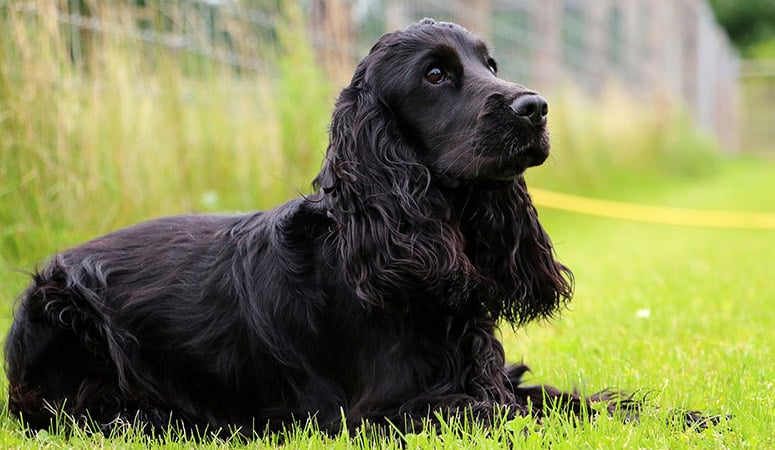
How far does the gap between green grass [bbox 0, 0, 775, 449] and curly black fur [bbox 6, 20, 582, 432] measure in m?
0.19

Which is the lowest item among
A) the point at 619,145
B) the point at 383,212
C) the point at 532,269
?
the point at 619,145

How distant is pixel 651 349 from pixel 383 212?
5.79ft

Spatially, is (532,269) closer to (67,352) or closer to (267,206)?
(67,352)

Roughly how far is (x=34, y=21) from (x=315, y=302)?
3.45 meters

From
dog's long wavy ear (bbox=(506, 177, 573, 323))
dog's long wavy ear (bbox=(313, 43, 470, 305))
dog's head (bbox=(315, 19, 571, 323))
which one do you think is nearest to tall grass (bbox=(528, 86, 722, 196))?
dog's long wavy ear (bbox=(506, 177, 573, 323))

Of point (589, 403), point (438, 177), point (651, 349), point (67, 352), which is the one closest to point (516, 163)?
point (438, 177)

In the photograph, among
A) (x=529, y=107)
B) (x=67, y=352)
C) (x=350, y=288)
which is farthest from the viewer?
(x=67, y=352)

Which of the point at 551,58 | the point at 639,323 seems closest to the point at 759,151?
the point at 551,58

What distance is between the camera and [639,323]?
4895mm

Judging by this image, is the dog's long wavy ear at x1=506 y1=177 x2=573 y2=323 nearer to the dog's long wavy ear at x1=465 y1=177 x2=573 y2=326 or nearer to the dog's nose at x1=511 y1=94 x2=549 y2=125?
the dog's long wavy ear at x1=465 y1=177 x2=573 y2=326

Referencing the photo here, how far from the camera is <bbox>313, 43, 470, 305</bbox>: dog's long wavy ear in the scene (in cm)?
302

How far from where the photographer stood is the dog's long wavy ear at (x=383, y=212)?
119 inches

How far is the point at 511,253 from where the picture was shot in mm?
3297

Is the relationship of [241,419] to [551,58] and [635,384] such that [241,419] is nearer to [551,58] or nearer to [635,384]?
[635,384]
